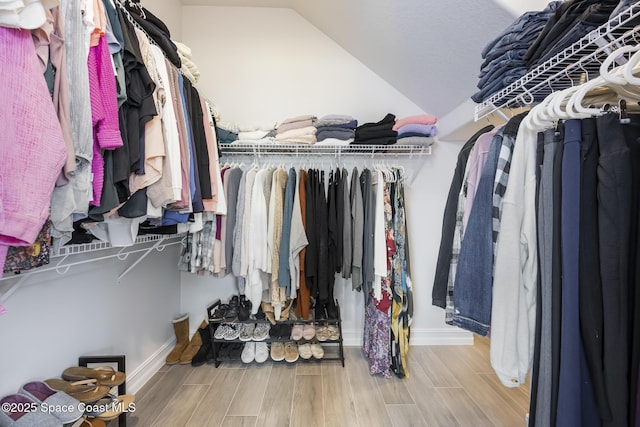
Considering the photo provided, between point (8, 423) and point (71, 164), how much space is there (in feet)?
3.15

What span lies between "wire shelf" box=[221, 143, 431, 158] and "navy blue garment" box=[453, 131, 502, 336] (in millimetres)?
1088

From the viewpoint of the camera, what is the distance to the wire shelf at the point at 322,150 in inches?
73.0

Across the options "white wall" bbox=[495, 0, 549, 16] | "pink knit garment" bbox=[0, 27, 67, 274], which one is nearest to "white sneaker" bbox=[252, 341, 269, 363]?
"pink knit garment" bbox=[0, 27, 67, 274]

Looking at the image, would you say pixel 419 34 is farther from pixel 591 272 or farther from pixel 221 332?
pixel 221 332

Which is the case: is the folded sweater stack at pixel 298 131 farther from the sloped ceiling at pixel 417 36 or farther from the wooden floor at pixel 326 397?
the wooden floor at pixel 326 397

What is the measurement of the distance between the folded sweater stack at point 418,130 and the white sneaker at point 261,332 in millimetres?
1791

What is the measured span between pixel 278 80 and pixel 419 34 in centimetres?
119

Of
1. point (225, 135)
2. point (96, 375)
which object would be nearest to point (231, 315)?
point (96, 375)

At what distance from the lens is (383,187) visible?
1.67 metres

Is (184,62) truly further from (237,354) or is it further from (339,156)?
(237,354)

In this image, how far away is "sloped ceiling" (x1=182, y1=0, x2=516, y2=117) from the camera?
1.22 m

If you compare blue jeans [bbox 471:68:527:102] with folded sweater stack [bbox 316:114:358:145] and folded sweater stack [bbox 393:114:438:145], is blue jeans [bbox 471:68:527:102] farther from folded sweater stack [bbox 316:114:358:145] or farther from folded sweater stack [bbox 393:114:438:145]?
folded sweater stack [bbox 316:114:358:145]

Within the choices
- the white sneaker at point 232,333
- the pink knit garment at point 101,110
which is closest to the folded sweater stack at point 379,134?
the pink knit garment at point 101,110

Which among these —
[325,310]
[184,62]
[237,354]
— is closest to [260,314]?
[237,354]
